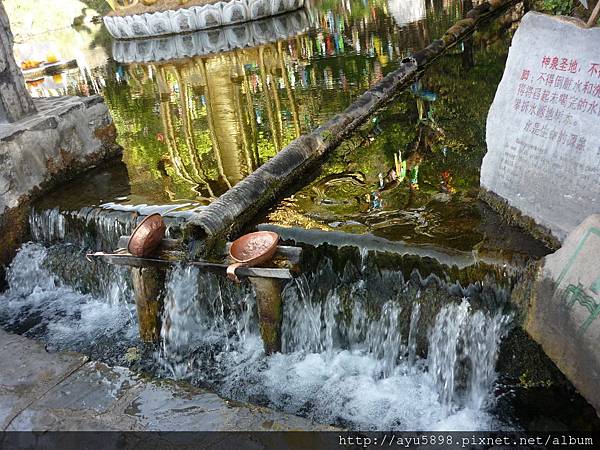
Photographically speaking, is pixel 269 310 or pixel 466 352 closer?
pixel 466 352

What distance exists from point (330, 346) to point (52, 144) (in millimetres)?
4497

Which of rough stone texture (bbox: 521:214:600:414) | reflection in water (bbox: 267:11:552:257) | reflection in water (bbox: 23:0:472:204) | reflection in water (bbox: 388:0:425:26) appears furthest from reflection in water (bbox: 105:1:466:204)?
rough stone texture (bbox: 521:214:600:414)

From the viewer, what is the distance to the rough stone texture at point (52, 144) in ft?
21.3

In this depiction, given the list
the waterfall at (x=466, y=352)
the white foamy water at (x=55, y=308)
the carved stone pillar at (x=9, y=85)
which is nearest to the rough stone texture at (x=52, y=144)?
the carved stone pillar at (x=9, y=85)

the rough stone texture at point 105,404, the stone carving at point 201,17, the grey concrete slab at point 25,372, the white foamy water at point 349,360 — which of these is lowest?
the white foamy water at point 349,360

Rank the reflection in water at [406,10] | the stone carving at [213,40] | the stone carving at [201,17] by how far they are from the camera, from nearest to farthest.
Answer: the reflection in water at [406,10] < the stone carving at [213,40] < the stone carving at [201,17]

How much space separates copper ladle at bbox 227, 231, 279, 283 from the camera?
13.8 feet

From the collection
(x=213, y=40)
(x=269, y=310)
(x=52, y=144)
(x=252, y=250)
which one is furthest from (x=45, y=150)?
(x=213, y=40)

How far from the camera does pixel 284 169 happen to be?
614 centimetres

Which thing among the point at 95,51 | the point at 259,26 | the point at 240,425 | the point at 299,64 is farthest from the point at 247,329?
the point at 95,51

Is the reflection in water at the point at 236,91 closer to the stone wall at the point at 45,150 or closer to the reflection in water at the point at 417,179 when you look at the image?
the stone wall at the point at 45,150

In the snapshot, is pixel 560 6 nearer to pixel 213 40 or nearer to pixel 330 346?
pixel 330 346

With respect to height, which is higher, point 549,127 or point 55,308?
point 549,127

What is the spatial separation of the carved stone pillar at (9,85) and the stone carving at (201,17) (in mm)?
13366
